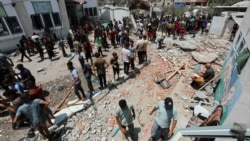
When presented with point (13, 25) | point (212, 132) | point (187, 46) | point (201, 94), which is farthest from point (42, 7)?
point (212, 132)

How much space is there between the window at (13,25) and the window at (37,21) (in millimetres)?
1313

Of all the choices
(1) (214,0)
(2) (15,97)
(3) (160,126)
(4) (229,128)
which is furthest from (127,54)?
(1) (214,0)

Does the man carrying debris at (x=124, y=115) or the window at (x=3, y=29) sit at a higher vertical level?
the window at (x=3, y=29)

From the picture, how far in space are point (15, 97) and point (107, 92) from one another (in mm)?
3531

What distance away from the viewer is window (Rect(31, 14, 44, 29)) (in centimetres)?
1446

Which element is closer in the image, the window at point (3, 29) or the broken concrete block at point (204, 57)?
the broken concrete block at point (204, 57)

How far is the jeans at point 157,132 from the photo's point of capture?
436 cm

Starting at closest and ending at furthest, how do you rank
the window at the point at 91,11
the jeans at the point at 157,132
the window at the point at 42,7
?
the jeans at the point at 157,132 < the window at the point at 42,7 < the window at the point at 91,11

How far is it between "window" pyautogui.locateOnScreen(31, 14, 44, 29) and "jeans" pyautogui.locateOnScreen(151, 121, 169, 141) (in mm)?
15026

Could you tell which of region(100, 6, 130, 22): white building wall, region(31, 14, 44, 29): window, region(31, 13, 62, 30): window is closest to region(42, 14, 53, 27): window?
region(31, 13, 62, 30): window

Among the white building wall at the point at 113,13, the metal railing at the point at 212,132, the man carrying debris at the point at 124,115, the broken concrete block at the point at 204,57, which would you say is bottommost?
the broken concrete block at the point at 204,57

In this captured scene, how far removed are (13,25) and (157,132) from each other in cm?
1513

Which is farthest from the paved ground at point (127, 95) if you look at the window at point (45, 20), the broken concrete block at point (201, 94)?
the window at point (45, 20)

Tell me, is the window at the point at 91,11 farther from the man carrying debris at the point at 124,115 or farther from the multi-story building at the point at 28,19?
the man carrying debris at the point at 124,115
